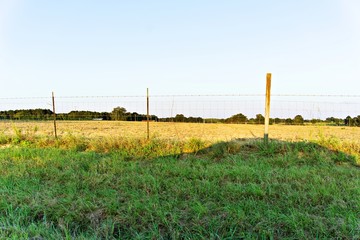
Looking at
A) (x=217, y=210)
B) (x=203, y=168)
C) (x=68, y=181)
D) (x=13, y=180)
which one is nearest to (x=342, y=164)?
(x=203, y=168)

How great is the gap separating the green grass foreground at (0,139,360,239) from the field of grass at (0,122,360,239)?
16mm

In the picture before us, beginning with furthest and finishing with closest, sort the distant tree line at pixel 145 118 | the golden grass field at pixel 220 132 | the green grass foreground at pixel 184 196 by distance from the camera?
the distant tree line at pixel 145 118 → the golden grass field at pixel 220 132 → the green grass foreground at pixel 184 196

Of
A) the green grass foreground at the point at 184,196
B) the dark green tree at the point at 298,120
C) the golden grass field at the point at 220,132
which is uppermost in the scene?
the dark green tree at the point at 298,120

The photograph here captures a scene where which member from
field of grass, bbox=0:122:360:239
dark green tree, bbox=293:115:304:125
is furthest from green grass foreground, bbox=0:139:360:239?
dark green tree, bbox=293:115:304:125

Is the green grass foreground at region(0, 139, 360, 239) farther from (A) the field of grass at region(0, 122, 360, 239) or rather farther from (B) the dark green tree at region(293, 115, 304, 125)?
(B) the dark green tree at region(293, 115, 304, 125)

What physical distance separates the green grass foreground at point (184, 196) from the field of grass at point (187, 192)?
16 millimetres

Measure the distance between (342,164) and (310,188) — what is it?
2.37m

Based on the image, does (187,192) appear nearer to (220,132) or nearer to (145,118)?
(145,118)

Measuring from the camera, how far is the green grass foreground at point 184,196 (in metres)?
2.84

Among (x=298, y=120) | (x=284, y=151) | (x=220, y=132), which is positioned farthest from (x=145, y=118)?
(x=284, y=151)

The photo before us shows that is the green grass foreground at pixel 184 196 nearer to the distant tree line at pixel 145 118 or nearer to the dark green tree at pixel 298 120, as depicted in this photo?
the dark green tree at pixel 298 120

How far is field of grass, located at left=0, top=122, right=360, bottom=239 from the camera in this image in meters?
2.85

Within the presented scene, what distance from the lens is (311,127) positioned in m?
8.02

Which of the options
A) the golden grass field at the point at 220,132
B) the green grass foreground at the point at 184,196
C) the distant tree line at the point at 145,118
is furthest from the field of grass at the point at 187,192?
the distant tree line at the point at 145,118
